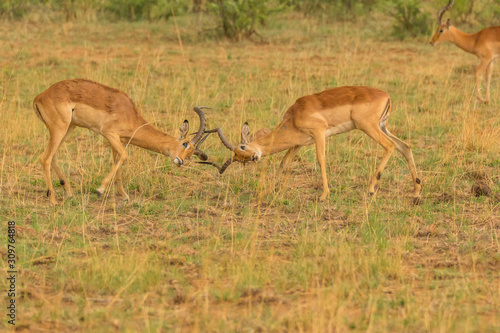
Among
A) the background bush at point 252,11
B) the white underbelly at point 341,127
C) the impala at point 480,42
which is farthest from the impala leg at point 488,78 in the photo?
the white underbelly at point 341,127

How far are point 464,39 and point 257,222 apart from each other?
833 centimetres

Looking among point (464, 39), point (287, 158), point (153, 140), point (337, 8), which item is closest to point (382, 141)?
point (287, 158)

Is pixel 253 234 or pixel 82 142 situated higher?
pixel 253 234

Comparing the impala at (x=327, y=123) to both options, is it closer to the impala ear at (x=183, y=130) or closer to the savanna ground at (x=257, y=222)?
the savanna ground at (x=257, y=222)

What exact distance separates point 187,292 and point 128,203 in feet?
7.78

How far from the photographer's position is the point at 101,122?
24.0 feet

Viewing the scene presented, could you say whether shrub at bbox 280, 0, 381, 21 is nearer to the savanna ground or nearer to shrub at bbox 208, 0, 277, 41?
shrub at bbox 208, 0, 277, 41

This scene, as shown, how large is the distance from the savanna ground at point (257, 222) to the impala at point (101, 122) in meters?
0.35

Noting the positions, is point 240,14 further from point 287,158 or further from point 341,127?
point 341,127

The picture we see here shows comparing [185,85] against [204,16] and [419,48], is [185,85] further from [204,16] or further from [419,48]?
[204,16]

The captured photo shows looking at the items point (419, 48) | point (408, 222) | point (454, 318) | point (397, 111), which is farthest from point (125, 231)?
point (419, 48)

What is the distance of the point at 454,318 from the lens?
4.45 metres

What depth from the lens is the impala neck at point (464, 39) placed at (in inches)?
510

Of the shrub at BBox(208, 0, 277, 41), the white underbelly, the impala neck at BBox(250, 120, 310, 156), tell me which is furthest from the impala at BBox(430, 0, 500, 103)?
the impala neck at BBox(250, 120, 310, 156)
